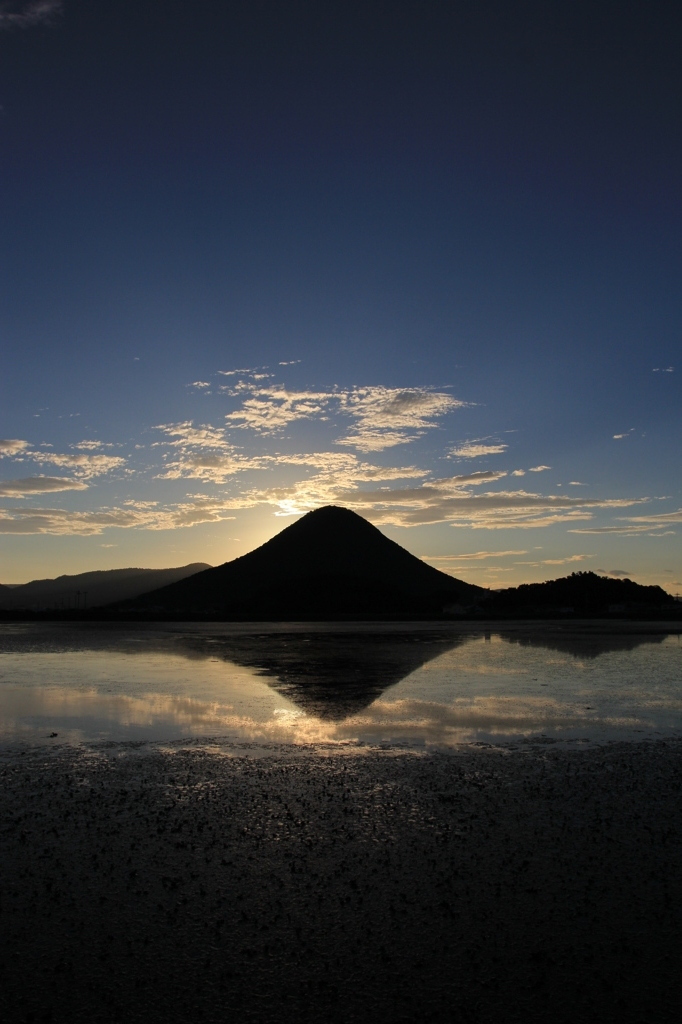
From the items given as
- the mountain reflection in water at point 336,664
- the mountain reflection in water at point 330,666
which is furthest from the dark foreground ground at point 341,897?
the mountain reflection in water at point 330,666

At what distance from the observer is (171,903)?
9.16 m

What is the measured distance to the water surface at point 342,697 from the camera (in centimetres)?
2070

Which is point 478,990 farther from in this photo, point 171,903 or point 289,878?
point 171,903

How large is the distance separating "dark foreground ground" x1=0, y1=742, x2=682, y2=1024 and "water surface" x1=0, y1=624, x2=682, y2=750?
5278 millimetres

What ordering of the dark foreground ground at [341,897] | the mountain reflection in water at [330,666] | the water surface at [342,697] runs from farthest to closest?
the mountain reflection in water at [330,666] → the water surface at [342,697] → the dark foreground ground at [341,897]

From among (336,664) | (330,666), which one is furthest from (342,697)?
(336,664)

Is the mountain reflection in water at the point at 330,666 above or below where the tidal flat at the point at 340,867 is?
above

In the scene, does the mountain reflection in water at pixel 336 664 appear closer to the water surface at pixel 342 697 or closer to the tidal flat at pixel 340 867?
the water surface at pixel 342 697

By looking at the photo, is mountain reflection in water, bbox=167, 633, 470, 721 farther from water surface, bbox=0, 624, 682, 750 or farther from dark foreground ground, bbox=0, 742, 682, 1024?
dark foreground ground, bbox=0, 742, 682, 1024

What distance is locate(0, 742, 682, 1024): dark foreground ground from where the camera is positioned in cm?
729

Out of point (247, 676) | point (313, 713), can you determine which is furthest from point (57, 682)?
point (313, 713)

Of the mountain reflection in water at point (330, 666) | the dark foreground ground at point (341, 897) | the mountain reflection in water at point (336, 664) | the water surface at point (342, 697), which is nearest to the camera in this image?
the dark foreground ground at point (341, 897)

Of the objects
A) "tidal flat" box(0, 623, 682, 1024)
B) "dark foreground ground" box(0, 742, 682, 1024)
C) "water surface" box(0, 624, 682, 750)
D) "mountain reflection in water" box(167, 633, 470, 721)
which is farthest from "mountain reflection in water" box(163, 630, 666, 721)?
"dark foreground ground" box(0, 742, 682, 1024)

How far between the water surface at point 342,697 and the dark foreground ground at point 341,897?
208 inches
